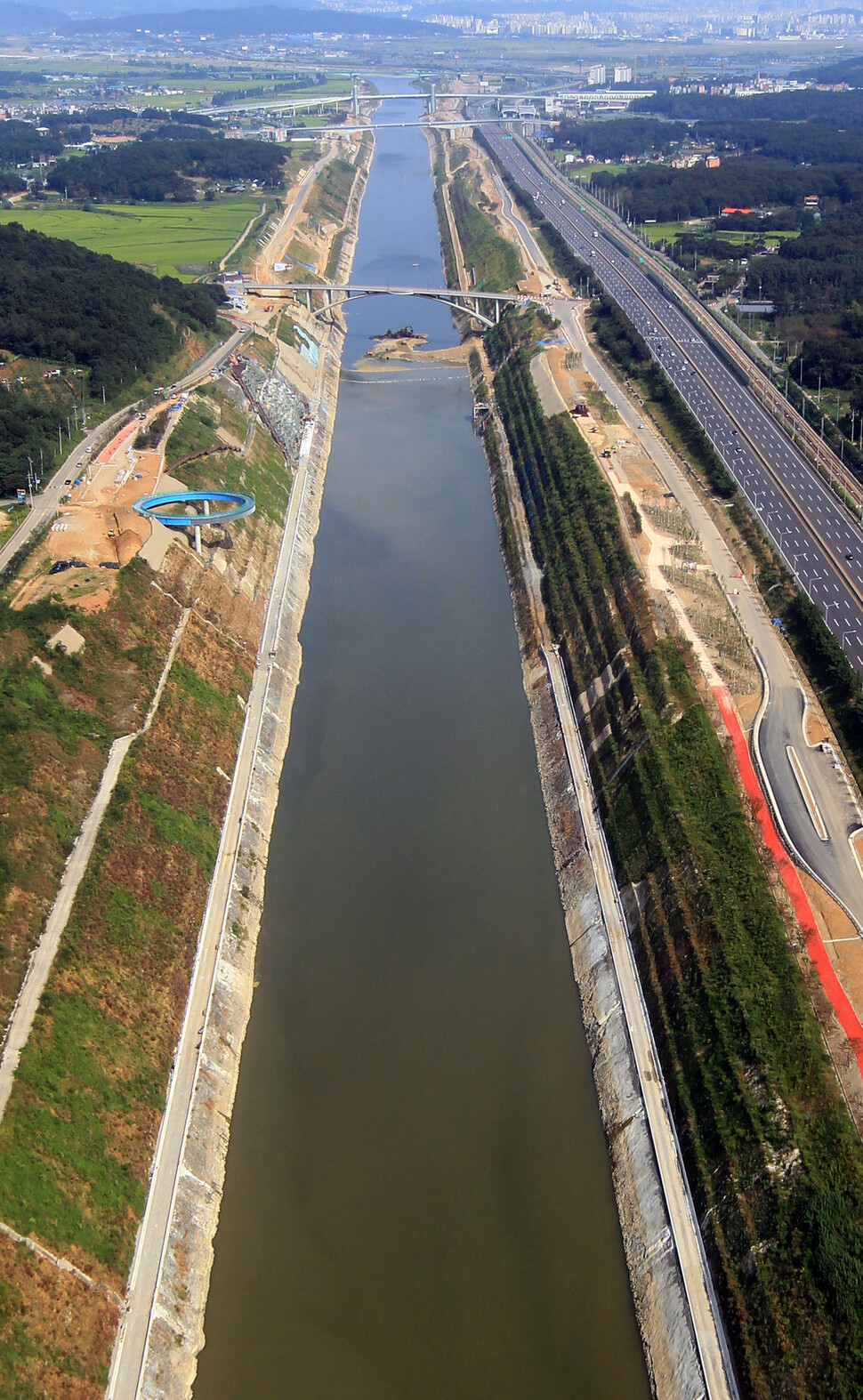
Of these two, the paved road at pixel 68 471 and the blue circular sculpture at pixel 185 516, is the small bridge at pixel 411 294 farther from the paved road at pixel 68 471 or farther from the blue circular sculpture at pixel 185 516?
the blue circular sculpture at pixel 185 516

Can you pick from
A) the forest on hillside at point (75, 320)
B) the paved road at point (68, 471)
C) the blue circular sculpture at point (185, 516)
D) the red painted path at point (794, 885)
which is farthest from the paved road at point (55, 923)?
the forest on hillside at point (75, 320)

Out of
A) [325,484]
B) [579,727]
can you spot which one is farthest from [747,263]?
[579,727]

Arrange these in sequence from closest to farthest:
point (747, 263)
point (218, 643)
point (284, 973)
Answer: point (284, 973) → point (218, 643) → point (747, 263)

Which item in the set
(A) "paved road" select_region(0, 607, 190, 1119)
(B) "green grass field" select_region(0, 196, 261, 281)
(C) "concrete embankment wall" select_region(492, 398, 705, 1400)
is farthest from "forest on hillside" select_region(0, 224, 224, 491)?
(C) "concrete embankment wall" select_region(492, 398, 705, 1400)

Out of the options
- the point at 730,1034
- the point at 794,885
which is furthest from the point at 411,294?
the point at 730,1034

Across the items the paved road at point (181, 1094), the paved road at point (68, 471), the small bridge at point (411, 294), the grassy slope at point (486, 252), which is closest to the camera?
the paved road at point (181, 1094)

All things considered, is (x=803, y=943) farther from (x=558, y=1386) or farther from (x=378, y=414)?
(x=378, y=414)
